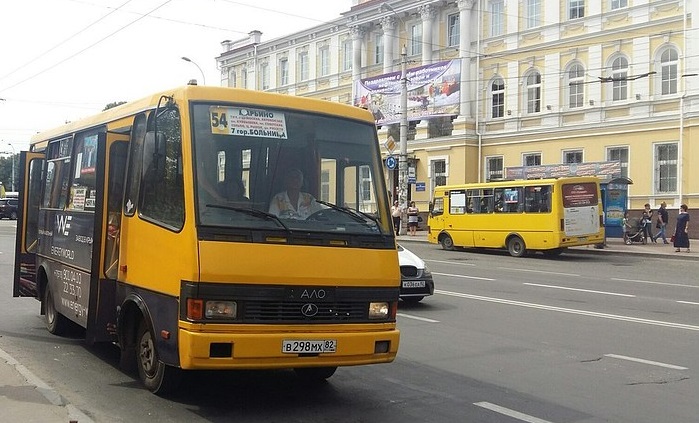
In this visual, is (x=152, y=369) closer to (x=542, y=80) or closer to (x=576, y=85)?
(x=576, y=85)

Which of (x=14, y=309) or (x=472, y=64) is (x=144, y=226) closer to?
(x=14, y=309)

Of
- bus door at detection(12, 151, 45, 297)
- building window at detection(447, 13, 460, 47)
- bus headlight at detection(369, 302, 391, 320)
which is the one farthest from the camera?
building window at detection(447, 13, 460, 47)

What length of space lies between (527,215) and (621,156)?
1092cm

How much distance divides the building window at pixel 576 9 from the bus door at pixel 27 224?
31.7m

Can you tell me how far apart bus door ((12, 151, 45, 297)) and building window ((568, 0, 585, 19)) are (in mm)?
31737

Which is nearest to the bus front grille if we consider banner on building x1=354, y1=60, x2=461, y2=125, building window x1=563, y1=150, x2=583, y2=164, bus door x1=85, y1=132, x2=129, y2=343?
bus door x1=85, y1=132, x2=129, y2=343

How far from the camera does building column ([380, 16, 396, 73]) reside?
45844 millimetres

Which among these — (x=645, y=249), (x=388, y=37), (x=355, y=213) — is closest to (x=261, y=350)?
(x=355, y=213)

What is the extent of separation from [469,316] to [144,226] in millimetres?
6626

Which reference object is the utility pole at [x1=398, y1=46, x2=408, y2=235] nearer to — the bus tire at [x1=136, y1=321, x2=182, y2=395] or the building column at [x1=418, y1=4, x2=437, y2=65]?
the building column at [x1=418, y1=4, x2=437, y2=65]

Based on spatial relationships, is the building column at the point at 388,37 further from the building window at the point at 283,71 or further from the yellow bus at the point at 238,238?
the yellow bus at the point at 238,238

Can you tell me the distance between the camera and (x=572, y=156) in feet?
122

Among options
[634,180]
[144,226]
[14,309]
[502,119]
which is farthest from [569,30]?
[144,226]

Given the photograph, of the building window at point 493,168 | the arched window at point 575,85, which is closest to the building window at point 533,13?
the arched window at point 575,85
